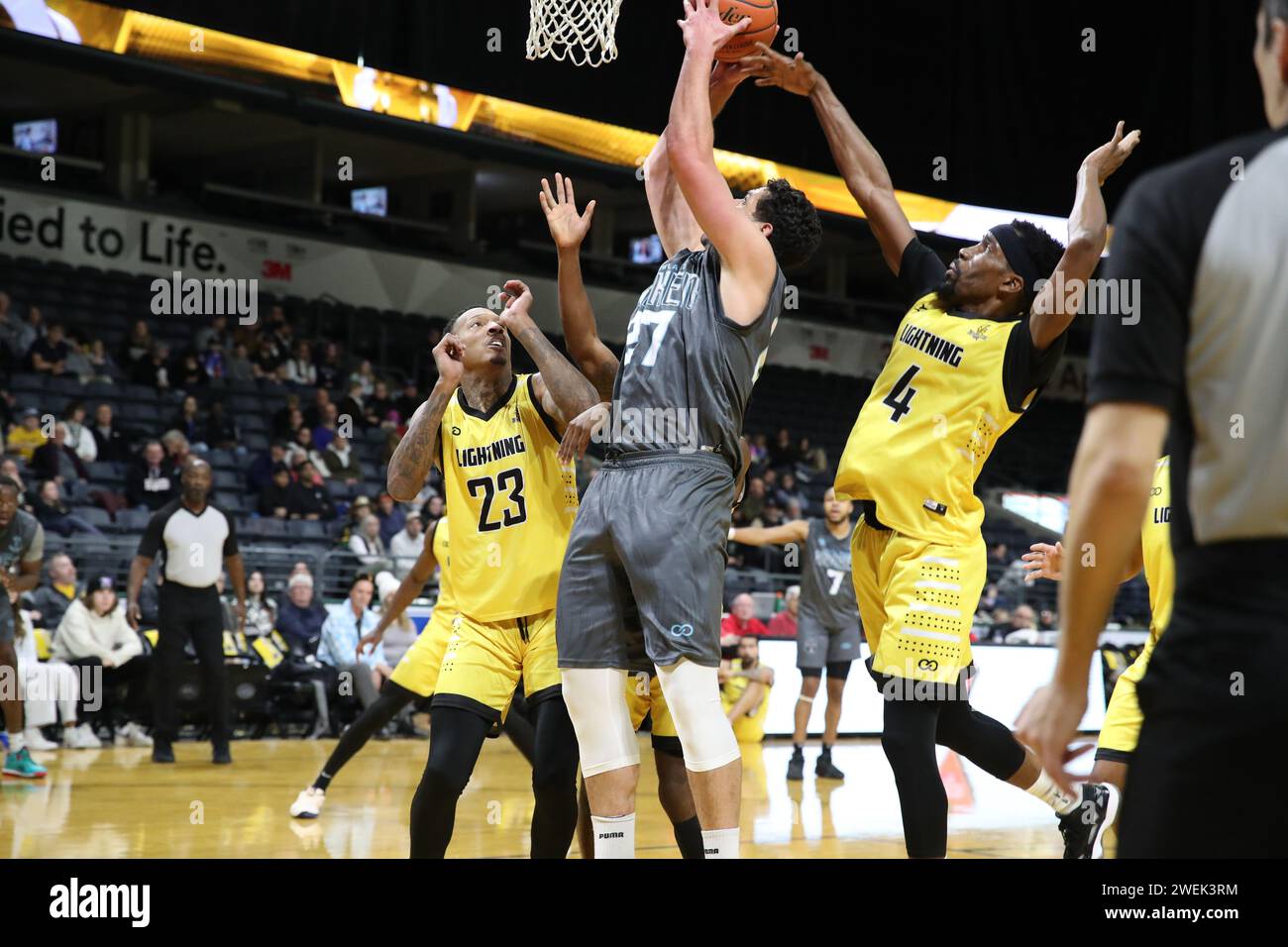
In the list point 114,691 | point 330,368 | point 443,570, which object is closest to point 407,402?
point 330,368

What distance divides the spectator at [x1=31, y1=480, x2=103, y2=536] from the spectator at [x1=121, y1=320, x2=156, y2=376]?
433 cm

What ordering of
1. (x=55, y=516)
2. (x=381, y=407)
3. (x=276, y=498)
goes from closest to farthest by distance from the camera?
(x=55, y=516)
(x=276, y=498)
(x=381, y=407)

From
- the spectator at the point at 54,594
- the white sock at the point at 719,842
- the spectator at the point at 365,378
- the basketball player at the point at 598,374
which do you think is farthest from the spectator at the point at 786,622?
the white sock at the point at 719,842

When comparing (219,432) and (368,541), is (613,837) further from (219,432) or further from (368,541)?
(219,432)

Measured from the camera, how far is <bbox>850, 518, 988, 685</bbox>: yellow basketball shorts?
4445 mm

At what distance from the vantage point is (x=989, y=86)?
1852 centimetres

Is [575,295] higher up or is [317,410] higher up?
[575,295]

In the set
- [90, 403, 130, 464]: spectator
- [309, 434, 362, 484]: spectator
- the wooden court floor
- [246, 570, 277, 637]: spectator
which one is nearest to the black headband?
the wooden court floor

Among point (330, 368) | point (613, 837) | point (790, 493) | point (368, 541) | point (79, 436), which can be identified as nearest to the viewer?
point (613, 837)

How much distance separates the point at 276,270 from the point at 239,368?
3.85 meters

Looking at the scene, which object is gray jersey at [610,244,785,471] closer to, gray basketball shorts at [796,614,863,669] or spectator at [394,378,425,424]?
gray basketball shorts at [796,614,863,669]

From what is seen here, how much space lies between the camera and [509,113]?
19.1 metres
